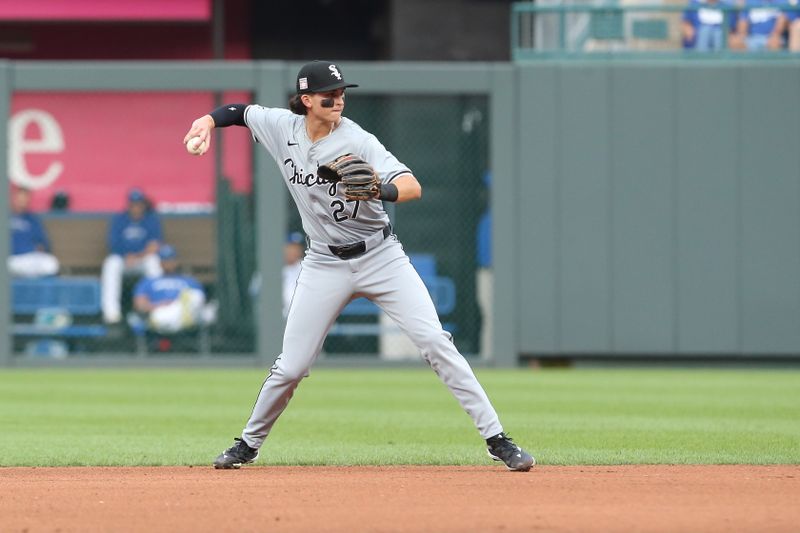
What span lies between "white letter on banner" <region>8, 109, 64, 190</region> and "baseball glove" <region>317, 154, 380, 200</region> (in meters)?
10.4

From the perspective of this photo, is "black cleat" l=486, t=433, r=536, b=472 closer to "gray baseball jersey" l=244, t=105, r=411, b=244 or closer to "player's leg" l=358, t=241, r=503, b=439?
"player's leg" l=358, t=241, r=503, b=439

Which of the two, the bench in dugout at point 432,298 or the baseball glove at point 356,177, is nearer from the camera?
the baseball glove at point 356,177

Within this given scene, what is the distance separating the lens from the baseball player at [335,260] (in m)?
7.14

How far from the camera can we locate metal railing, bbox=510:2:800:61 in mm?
16234

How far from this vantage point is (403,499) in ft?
20.5

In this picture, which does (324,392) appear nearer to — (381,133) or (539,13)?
(381,133)

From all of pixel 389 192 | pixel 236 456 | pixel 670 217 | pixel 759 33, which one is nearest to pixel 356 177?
pixel 389 192

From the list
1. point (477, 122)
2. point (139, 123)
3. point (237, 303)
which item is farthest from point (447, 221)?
point (139, 123)

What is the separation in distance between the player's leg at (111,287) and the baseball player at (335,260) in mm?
9046

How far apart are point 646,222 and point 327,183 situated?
31.1 feet

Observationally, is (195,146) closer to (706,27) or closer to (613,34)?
(613,34)

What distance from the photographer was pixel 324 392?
1290 cm

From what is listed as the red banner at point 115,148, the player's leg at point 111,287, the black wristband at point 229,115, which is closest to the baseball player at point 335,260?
the black wristband at point 229,115

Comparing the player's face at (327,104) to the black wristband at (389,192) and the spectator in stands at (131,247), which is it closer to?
the black wristband at (389,192)
